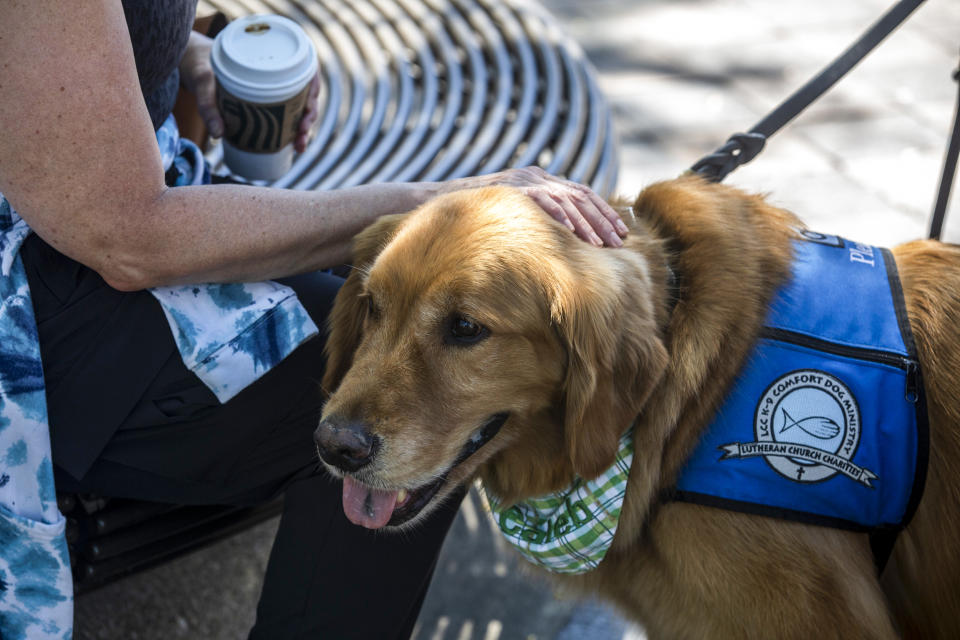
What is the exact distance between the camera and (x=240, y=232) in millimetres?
2062

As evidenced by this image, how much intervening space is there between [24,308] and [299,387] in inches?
24.0

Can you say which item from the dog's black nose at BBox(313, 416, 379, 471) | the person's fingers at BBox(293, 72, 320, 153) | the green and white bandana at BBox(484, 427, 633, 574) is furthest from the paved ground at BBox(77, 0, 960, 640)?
the dog's black nose at BBox(313, 416, 379, 471)

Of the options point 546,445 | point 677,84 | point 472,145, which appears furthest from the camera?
point 677,84

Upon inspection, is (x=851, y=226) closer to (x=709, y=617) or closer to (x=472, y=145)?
(x=472, y=145)

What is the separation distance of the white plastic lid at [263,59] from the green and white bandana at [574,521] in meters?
1.19

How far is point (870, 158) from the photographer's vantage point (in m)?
5.17

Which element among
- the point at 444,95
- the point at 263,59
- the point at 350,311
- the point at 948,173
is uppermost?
the point at 948,173

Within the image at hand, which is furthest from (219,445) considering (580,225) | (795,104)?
(795,104)

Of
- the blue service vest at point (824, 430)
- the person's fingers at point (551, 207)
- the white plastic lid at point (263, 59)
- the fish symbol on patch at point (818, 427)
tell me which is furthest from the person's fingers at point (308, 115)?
the fish symbol on patch at point (818, 427)

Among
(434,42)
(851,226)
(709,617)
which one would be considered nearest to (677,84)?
(851,226)

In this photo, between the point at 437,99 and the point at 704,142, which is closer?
the point at 437,99

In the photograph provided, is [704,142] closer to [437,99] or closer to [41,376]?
[437,99]

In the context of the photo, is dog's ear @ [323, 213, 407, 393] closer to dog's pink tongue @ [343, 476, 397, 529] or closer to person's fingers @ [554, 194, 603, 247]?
dog's pink tongue @ [343, 476, 397, 529]

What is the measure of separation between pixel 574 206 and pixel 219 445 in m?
0.94
